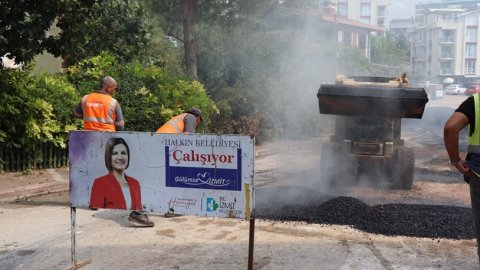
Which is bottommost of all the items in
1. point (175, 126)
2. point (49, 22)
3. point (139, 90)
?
point (175, 126)

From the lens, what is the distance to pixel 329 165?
9469 mm

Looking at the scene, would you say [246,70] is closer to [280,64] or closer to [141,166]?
[280,64]

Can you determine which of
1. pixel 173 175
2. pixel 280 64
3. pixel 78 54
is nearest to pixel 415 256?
pixel 173 175

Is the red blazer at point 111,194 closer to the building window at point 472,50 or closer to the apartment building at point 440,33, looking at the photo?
the apartment building at point 440,33

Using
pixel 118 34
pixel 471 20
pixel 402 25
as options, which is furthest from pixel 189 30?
pixel 402 25

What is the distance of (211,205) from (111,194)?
946 millimetres

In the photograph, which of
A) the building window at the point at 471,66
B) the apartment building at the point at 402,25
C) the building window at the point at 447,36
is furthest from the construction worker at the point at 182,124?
the building window at the point at 471,66

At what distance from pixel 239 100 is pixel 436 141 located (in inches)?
303

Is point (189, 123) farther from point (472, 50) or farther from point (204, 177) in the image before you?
point (472, 50)

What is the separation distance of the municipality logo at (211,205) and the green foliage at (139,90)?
6621 millimetres

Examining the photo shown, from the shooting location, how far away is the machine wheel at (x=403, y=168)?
8.88m

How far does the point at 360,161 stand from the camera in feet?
29.8

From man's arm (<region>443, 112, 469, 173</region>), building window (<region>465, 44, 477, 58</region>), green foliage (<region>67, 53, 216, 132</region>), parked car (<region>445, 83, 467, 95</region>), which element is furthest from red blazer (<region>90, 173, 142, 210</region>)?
parked car (<region>445, 83, 467, 95</region>)

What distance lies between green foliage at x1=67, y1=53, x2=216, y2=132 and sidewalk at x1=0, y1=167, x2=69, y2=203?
1.94 m
